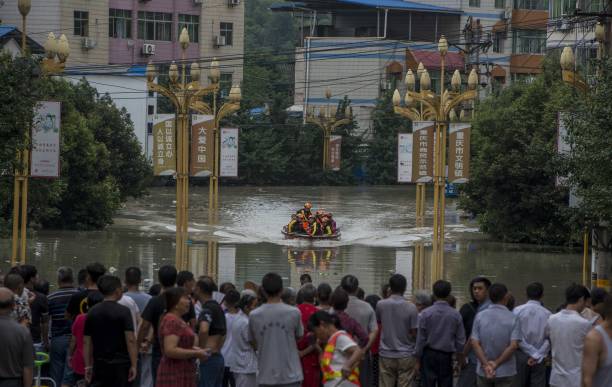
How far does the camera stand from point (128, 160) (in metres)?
50.6

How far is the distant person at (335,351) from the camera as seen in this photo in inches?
410

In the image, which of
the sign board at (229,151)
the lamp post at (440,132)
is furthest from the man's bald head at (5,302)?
the sign board at (229,151)

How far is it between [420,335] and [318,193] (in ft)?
185

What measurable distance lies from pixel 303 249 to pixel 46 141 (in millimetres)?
18722

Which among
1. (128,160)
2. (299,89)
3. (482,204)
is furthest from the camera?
(299,89)

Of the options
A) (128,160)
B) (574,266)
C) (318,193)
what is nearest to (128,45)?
(318,193)

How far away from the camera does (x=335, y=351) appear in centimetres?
1047

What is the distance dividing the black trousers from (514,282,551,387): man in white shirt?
0.67 m

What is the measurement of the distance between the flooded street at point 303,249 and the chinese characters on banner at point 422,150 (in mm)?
2374

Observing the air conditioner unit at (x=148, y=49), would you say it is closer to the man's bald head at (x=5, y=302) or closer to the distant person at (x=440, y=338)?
the distant person at (x=440, y=338)

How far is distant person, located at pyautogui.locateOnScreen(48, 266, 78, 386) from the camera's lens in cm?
1269

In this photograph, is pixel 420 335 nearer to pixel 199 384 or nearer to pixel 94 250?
pixel 199 384

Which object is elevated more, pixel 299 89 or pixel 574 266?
pixel 299 89

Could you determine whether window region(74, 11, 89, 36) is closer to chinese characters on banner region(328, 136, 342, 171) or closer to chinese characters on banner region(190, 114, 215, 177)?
chinese characters on banner region(328, 136, 342, 171)
